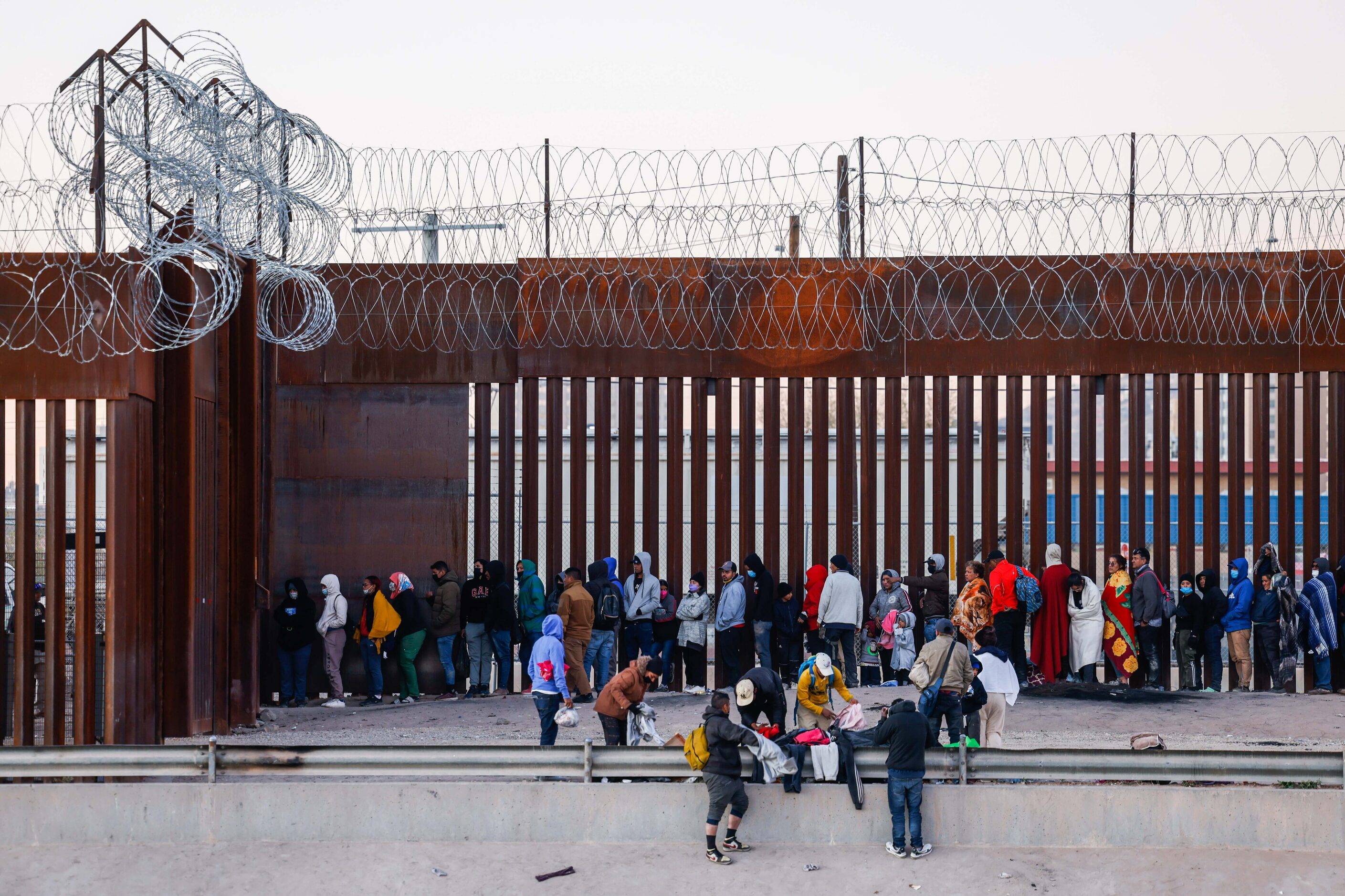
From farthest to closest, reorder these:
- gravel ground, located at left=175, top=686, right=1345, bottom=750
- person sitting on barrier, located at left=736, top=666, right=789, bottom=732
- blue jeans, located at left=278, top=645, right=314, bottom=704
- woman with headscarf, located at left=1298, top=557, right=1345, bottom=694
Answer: blue jeans, located at left=278, top=645, right=314, bottom=704
woman with headscarf, located at left=1298, top=557, right=1345, bottom=694
gravel ground, located at left=175, top=686, right=1345, bottom=750
person sitting on barrier, located at left=736, top=666, right=789, bottom=732

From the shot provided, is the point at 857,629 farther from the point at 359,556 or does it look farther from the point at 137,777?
the point at 137,777

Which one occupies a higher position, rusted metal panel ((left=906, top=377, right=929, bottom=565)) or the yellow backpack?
rusted metal panel ((left=906, top=377, right=929, bottom=565))

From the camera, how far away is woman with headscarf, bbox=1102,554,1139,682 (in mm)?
10836

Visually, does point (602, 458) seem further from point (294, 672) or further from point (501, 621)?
point (294, 672)

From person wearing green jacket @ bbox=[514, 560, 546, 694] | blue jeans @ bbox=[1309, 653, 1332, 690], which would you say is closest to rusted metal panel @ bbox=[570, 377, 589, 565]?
person wearing green jacket @ bbox=[514, 560, 546, 694]

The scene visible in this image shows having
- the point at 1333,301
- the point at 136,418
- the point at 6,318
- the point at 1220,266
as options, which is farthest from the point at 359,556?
the point at 1333,301

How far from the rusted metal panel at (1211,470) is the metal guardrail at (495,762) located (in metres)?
4.21

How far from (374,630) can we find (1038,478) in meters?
6.13

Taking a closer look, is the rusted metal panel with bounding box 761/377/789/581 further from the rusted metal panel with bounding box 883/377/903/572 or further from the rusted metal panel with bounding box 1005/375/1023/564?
the rusted metal panel with bounding box 1005/375/1023/564

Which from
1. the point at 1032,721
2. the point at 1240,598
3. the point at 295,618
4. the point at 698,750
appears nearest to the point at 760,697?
the point at 698,750

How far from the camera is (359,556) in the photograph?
1174cm

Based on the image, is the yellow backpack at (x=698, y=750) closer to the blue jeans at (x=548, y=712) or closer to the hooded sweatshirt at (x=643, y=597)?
the blue jeans at (x=548, y=712)

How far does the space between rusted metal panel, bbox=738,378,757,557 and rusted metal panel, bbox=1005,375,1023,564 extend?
89.6 inches

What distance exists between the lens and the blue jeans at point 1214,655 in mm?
10867
